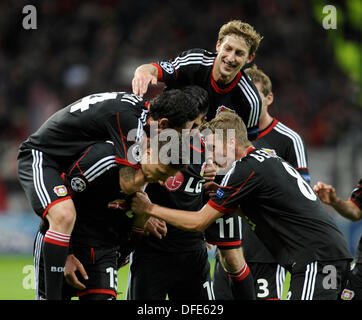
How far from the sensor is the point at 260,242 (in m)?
6.63

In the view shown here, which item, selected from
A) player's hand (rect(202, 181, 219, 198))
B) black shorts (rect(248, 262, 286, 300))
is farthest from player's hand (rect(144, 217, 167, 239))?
black shorts (rect(248, 262, 286, 300))

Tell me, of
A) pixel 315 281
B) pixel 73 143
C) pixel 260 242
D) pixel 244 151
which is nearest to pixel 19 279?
pixel 260 242

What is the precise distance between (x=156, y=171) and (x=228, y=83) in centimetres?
173

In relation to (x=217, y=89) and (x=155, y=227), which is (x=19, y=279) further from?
(x=217, y=89)

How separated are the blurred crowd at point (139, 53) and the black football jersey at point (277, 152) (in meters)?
9.83

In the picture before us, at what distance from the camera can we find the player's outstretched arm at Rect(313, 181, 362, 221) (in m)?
6.23

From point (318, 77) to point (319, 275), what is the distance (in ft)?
47.8

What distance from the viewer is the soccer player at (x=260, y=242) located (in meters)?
6.53

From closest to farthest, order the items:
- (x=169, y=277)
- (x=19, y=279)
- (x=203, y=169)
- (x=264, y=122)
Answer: (x=169, y=277) < (x=203, y=169) < (x=264, y=122) < (x=19, y=279)

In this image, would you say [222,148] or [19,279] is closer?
[222,148]

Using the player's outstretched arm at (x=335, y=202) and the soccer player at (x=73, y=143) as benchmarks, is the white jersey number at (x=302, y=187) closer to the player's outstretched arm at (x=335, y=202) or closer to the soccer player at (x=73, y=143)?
the soccer player at (x=73, y=143)

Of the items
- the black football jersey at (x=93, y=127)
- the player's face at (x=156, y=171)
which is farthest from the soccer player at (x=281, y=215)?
the black football jersey at (x=93, y=127)

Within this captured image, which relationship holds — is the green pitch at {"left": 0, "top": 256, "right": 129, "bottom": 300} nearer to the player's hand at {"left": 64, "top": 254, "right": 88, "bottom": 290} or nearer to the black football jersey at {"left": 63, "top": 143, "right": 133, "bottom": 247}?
the black football jersey at {"left": 63, "top": 143, "right": 133, "bottom": 247}
